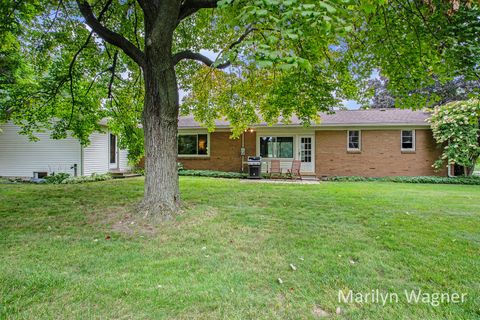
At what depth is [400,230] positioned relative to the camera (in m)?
4.67

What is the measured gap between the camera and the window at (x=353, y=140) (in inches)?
552

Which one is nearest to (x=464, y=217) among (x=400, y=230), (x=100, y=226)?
(x=400, y=230)

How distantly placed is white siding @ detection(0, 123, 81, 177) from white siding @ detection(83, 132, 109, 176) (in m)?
0.40

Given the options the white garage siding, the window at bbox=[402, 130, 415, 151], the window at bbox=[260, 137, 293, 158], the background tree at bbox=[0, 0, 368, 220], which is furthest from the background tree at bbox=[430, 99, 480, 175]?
the white garage siding

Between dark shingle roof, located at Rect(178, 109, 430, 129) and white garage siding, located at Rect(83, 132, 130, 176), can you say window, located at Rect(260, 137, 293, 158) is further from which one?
white garage siding, located at Rect(83, 132, 130, 176)

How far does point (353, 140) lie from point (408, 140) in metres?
2.76

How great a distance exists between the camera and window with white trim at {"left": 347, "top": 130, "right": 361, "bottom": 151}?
13992 millimetres

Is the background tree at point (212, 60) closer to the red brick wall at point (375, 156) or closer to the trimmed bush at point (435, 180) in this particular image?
the red brick wall at point (375, 156)

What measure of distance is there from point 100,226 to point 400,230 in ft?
18.4

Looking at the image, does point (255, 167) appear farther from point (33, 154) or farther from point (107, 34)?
point (33, 154)

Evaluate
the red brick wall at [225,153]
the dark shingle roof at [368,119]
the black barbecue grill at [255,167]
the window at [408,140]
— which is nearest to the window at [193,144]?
the red brick wall at [225,153]

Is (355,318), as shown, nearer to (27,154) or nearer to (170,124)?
(170,124)

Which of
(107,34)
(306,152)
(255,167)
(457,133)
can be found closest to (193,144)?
(255,167)

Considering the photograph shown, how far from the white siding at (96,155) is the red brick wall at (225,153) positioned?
5213 mm
